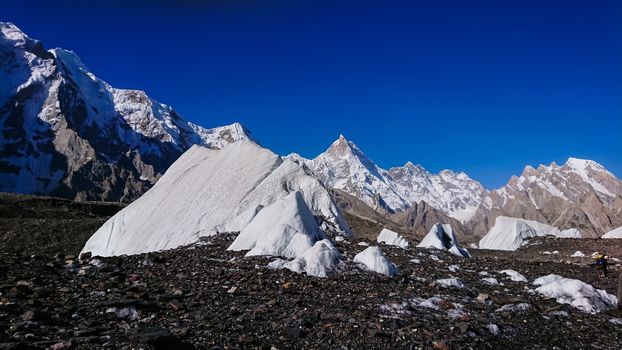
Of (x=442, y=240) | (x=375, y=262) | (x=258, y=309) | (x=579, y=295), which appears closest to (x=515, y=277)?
(x=579, y=295)

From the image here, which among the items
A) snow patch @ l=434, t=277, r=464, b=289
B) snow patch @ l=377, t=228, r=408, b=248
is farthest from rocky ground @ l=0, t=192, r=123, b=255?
snow patch @ l=434, t=277, r=464, b=289

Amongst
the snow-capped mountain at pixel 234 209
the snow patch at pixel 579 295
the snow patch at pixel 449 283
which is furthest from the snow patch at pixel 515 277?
the snow-capped mountain at pixel 234 209

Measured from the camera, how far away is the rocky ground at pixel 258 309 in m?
11.0

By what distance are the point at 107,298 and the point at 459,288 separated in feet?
42.2

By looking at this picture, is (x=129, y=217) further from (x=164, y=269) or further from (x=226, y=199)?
(x=164, y=269)

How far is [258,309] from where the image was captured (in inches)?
518

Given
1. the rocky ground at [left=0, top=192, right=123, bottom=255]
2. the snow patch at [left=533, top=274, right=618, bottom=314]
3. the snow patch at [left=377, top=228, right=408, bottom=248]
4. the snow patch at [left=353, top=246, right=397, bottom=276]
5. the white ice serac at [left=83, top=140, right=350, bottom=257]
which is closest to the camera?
the snow patch at [left=533, top=274, right=618, bottom=314]

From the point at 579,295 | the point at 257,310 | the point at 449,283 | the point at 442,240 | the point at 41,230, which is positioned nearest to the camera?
the point at 257,310

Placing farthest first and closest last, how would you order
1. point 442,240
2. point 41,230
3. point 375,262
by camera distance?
point 41,230 < point 442,240 < point 375,262

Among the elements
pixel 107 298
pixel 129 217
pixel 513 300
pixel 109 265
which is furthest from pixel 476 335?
pixel 129 217

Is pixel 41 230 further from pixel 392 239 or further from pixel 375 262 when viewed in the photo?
pixel 375 262

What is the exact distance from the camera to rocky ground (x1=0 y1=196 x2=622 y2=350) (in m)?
11.0

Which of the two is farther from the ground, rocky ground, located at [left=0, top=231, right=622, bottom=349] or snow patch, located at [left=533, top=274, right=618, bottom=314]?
snow patch, located at [left=533, top=274, right=618, bottom=314]

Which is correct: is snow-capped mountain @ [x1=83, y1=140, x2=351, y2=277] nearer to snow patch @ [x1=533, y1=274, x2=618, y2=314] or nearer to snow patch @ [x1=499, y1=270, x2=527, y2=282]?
snow patch @ [x1=499, y1=270, x2=527, y2=282]
